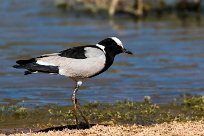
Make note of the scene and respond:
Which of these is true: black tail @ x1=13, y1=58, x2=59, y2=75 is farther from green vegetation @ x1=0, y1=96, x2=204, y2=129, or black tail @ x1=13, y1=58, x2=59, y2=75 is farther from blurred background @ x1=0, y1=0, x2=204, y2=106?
blurred background @ x1=0, y1=0, x2=204, y2=106

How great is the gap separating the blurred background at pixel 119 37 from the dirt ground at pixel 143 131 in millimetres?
2811

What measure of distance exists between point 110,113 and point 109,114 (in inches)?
2.0

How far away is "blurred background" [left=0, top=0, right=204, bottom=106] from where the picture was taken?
12.6 m

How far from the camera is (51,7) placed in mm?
25609

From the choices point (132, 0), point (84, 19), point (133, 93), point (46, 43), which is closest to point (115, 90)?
point (133, 93)

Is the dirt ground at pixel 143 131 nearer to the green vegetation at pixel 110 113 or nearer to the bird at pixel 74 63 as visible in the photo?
the bird at pixel 74 63

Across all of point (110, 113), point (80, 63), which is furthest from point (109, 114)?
point (80, 63)

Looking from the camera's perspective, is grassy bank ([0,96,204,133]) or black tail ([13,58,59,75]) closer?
black tail ([13,58,59,75])

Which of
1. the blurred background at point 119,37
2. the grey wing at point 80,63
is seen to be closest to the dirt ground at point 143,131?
the grey wing at point 80,63

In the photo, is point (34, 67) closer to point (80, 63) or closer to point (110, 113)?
point (80, 63)

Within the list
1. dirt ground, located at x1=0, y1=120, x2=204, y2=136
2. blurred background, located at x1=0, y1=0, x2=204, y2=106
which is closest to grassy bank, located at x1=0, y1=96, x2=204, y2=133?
blurred background, located at x1=0, y1=0, x2=204, y2=106

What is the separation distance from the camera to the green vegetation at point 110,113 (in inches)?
392

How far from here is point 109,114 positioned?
10336 millimetres

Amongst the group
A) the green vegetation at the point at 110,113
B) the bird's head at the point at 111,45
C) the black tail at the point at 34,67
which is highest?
the bird's head at the point at 111,45
